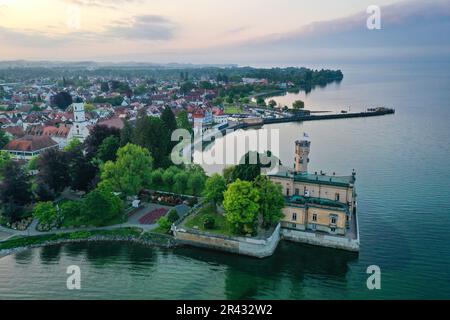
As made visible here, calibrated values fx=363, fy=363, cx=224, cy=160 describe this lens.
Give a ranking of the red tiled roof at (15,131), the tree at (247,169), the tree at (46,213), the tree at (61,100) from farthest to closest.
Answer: the tree at (61,100)
the red tiled roof at (15,131)
the tree at (247,169)
the tree at (46,213)

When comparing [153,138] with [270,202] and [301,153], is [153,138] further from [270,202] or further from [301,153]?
[270,202]

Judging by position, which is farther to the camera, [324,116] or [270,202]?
[324,116]

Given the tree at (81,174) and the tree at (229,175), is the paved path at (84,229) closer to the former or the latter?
the tree at (229,175)

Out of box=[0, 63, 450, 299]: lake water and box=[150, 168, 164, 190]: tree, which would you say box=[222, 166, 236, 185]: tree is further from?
box=[150, 168, 164, 190]: tree

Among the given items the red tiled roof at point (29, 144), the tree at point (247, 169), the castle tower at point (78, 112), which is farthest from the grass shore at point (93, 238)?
the castle tower at point (78, 112)

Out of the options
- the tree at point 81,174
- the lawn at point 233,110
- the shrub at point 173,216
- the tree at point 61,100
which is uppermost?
the tree at point 61,100

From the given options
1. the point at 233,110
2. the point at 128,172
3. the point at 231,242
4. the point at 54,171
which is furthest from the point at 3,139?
the point at 233,110

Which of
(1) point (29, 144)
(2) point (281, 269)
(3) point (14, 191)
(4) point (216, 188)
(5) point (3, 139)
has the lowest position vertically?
(2) point (281, 269)
